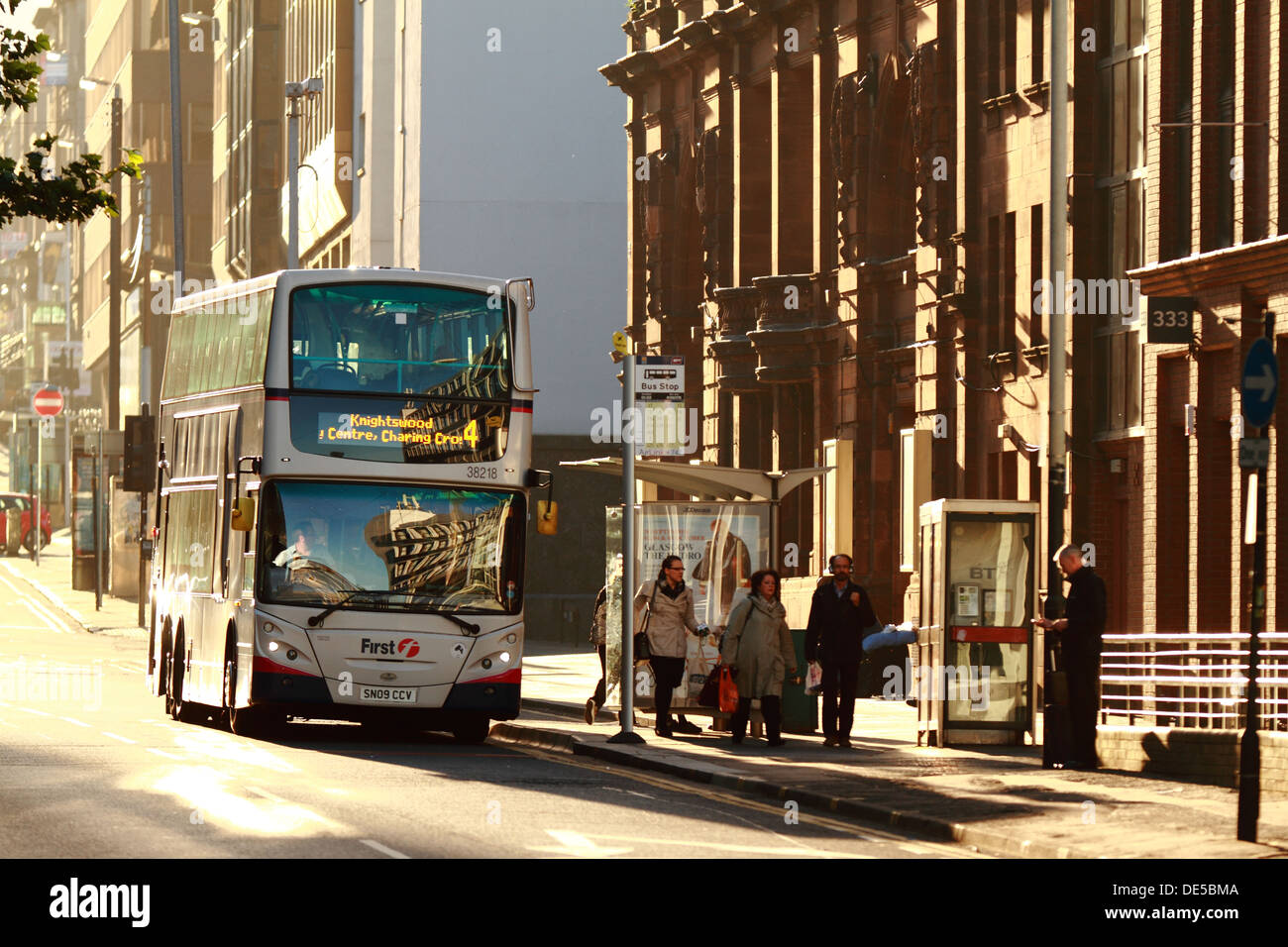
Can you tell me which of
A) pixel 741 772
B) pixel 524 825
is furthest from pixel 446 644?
pixel 524 825

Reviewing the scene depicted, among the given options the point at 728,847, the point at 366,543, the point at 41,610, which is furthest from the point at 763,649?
the point at 41,610

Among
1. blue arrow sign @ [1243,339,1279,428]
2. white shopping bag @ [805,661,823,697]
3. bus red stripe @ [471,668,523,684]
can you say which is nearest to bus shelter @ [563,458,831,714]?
white shopping bag @ [805,661,823,697]

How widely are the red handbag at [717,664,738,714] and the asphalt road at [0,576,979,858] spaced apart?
6.68 ft

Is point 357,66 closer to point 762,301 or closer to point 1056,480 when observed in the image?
point 762,301

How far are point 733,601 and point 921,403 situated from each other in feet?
30.5

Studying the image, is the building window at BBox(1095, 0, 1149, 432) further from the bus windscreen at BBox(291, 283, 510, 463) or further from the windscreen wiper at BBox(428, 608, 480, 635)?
the windscreen wiper at BBox(428, 608, 480, 635)

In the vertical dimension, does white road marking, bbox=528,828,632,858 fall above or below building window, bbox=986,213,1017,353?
below

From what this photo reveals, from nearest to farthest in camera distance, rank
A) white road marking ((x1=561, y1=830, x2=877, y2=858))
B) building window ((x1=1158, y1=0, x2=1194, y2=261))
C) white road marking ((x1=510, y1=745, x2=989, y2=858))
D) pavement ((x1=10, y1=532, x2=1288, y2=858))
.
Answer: white road marking ((x1=561, y1=830, x2=877, y2=858)), pavement ((x1=10, y1=532, x2=1288, y2=858)), white road marking ((x1=510, y1=745, x2=989, y2=858)), building window ((x1=1158, y1=0, x2=1194, y2=261))

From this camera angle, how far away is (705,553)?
27484 mm

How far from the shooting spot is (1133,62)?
3155 centimetres

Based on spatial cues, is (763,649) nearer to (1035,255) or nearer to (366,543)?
(366,543)

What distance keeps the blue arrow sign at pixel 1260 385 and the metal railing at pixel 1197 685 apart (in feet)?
13.3

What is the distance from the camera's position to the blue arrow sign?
1589cm

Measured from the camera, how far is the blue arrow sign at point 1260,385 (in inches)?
626
